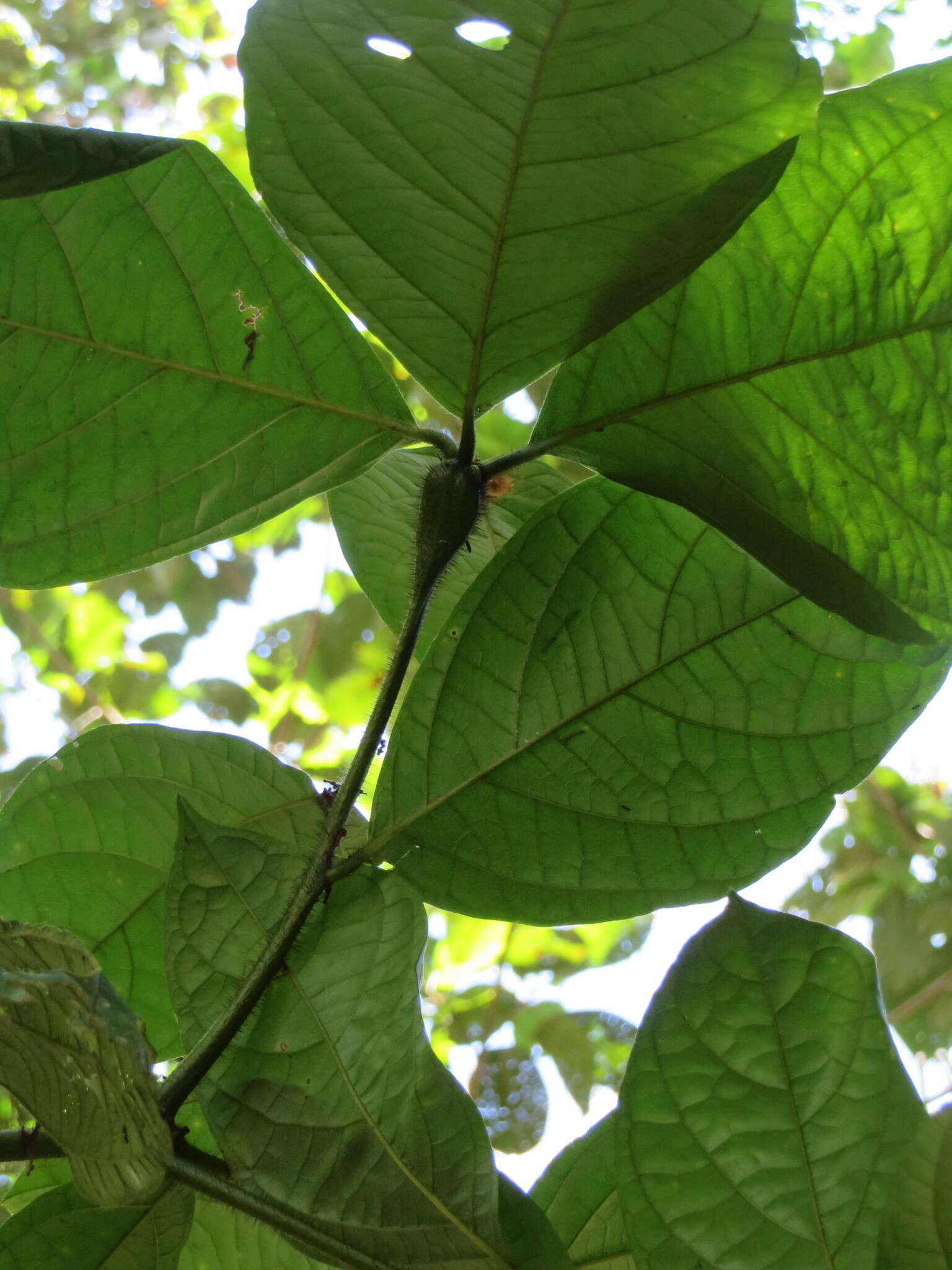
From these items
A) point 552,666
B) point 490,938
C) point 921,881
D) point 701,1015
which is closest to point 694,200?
point 552,666

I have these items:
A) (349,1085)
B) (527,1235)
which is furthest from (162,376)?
(527,1235)

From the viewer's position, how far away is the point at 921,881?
10.5 ft

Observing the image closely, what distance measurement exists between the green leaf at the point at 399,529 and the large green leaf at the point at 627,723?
0.14 m

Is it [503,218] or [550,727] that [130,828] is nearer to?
[550,727]

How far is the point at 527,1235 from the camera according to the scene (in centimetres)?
57

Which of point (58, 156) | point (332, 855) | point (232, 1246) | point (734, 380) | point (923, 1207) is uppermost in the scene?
point (58, 156)

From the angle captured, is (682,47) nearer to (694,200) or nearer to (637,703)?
(694,200)

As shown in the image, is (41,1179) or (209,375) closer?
(209,375)

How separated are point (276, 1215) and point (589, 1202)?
0.72ft

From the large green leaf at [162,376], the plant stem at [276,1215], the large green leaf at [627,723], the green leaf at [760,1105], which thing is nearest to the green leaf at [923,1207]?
the green leaf at [760,1105]

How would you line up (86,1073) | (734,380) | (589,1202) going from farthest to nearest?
(589,1202) → (734,380) → (86,1073)

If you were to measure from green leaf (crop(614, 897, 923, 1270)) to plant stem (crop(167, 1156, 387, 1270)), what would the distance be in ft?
0.47

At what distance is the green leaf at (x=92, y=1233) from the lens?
597 millimetres

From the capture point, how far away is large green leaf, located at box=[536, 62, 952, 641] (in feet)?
1.75
